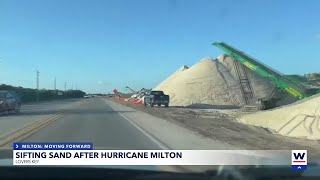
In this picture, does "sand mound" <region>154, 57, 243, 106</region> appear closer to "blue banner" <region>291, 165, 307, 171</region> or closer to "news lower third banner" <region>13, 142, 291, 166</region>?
"news lower third banner" <region>13, 142, 291, 166</region>

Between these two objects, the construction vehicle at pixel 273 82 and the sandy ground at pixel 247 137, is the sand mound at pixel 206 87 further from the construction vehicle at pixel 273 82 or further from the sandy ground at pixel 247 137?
the sandy ground at pixel 247 137

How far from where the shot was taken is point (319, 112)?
2794cm

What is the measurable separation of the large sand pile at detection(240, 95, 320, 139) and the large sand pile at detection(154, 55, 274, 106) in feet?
128

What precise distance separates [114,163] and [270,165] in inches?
64.3

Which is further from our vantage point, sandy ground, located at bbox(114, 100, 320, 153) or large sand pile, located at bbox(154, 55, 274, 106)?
large sand pile, located at bbox(154, 55, 274, 106)

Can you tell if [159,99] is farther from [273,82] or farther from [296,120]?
[296,120]

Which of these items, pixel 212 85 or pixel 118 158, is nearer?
pixel 118 158

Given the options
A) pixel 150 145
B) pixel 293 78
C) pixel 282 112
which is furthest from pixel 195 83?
pixel 150 145

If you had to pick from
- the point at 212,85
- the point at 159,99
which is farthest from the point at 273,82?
the point at 212,85

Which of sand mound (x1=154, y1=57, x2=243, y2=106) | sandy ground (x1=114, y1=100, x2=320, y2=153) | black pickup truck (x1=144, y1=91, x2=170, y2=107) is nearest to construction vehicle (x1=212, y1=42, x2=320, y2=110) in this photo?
black pickup truck (x1=144, y1=91, x2=170, y2=107)

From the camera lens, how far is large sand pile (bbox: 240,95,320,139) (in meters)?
26.5

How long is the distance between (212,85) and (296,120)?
5244cm

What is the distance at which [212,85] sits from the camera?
81438 mm

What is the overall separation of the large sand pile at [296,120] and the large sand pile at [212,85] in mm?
38874
